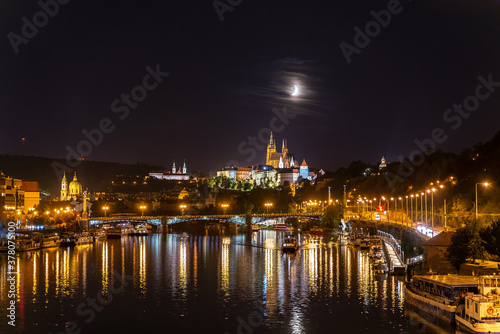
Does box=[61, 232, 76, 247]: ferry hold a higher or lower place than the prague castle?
lower

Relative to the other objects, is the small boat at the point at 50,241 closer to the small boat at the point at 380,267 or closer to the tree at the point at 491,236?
the small boat at the point at 380,267

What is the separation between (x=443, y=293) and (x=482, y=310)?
301 cm

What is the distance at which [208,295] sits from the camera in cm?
3184

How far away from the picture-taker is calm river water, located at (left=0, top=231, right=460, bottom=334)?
25000 millimetres

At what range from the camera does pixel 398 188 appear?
8269 centimetres

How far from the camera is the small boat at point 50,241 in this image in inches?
2388

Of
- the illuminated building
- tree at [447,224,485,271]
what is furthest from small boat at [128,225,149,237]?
tree at [447,224,485,271]

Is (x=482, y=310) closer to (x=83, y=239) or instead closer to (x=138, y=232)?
(x=83, y=239)

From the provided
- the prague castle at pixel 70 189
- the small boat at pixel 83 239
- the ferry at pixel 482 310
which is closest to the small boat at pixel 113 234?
the small boat at pixel 83 239

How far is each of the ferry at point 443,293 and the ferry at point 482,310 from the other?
43cm

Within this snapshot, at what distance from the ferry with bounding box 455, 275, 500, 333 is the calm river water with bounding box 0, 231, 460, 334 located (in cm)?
111

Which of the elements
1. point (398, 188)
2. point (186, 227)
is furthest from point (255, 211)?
point (398, 188)

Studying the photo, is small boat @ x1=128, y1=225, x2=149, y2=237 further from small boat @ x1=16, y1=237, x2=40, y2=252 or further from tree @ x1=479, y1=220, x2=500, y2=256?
tree @ x1=479, y1=220, x2=500, y2=256

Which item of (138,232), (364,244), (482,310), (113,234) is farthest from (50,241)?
(482,310)
